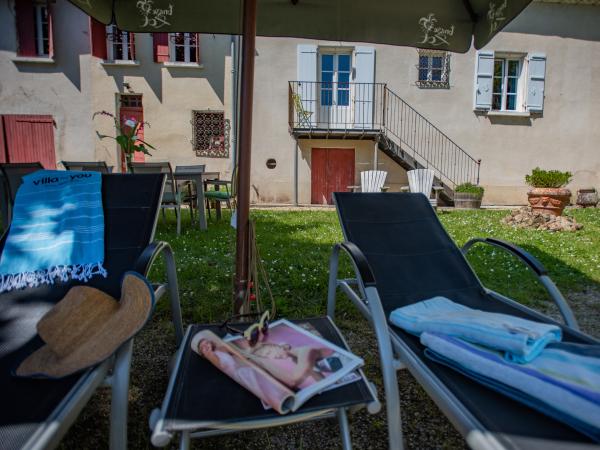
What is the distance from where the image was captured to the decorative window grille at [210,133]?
9898mm

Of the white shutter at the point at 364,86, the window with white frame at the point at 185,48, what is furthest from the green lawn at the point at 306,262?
the window with white frame at the point at 185,48

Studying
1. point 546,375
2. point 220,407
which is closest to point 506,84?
point 546,375

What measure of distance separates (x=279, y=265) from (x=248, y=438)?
218 cm

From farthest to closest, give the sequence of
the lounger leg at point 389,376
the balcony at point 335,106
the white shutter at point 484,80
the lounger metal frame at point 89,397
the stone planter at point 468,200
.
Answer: the white shutter at point 484,80, the balcony at point 335,106, the stone planter at point 468,200, the lounger leg at point 389,376, the lounger metal frame at point 89,397

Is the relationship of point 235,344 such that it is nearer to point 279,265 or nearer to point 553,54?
point 279,265

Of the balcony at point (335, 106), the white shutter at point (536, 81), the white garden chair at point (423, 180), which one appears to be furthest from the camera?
the white shutter at point (536, 81)

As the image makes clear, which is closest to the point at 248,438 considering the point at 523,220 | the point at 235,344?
the point at 235,344

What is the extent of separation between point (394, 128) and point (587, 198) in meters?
5.46

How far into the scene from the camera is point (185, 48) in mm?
9844

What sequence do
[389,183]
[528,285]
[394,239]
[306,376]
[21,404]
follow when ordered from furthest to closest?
1. [389,183]
2. [528,285]
3. [394,239]
4. [306,376]
5. [21,404]

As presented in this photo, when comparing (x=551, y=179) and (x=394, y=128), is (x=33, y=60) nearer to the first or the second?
(x=394, y=128)

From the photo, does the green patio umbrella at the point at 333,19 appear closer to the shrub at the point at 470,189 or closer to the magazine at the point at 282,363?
the magazine at the point at 282,363

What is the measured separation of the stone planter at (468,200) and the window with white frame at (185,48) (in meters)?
7.52

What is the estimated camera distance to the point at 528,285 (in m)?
3.18
